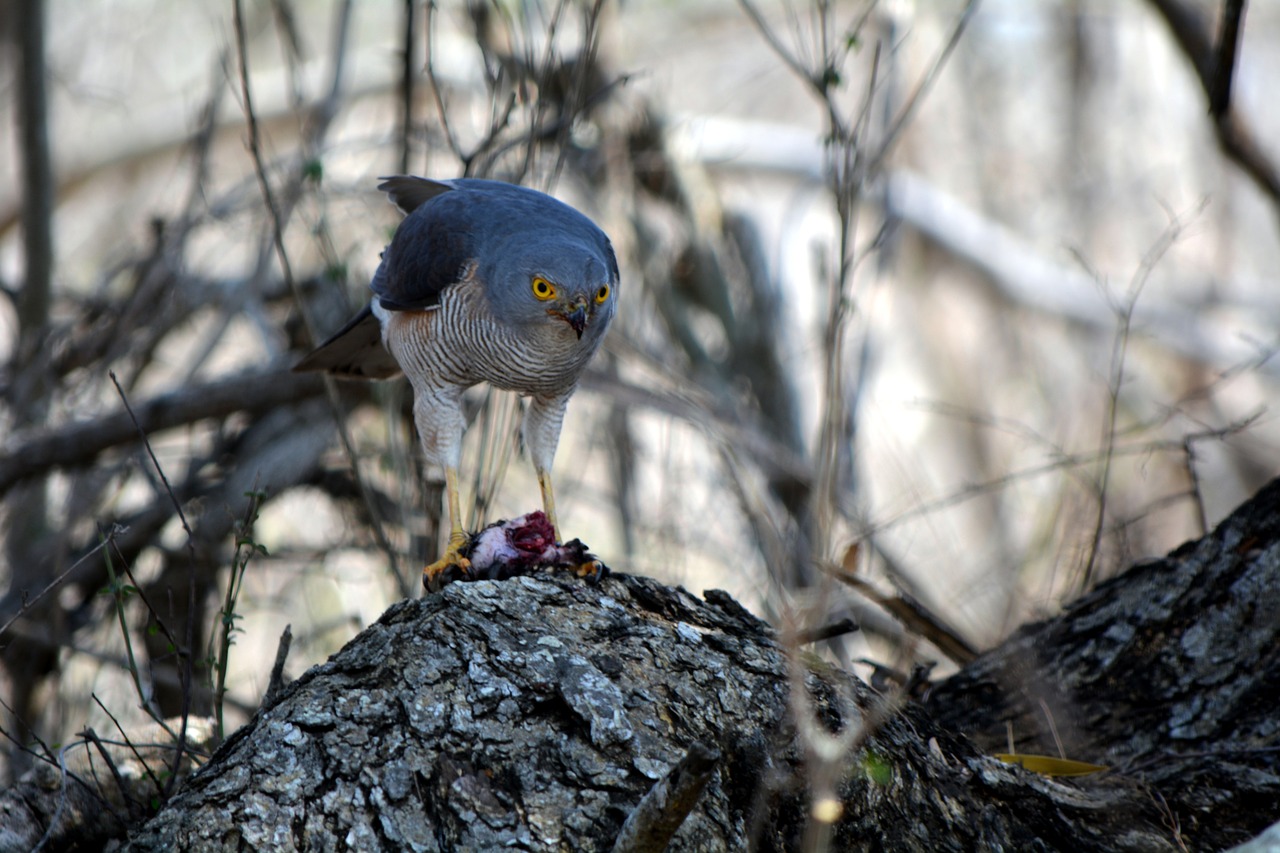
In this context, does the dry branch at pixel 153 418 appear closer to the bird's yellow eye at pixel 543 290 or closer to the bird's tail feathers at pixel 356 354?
the bird's tail feathers at pixel 356 354

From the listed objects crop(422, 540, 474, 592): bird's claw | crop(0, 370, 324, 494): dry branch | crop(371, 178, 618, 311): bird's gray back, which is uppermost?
crop(0, 370, 324, 494): dry branch

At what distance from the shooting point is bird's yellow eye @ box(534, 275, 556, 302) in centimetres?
354

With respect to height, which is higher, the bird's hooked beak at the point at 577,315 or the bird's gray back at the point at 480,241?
the bird's gray back at the point at 480,241

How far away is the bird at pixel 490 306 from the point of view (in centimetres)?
357

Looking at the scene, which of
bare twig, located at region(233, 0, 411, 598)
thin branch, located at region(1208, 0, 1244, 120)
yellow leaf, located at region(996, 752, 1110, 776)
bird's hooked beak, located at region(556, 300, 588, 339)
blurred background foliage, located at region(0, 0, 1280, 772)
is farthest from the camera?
blurred background foliage, located at region(0, 0, 1280, 772)

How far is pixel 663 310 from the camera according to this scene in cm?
766

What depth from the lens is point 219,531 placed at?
18.8 ft

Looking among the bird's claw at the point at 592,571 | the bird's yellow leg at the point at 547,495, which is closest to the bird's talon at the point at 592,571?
the bird's claw at the point at 592,571

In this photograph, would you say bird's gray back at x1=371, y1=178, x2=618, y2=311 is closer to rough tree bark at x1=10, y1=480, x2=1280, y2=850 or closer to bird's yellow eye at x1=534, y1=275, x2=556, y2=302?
bird's yellow eye at x1=534, y1=275, x2=556, y2=302

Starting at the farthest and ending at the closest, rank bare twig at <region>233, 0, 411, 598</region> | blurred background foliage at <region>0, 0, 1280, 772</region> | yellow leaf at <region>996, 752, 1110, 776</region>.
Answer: blurred background foliage at <region>0, 0, 1280, 772</region> → bare twig at <region>233, 0, 411, 598</region> → yellow leaf at <region>996, 752, 1110, 776</region>

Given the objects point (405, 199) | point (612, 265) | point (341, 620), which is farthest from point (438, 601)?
point (341, 620)

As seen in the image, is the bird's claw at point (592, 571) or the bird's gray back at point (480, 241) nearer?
the bird's claw at point (592, 571)

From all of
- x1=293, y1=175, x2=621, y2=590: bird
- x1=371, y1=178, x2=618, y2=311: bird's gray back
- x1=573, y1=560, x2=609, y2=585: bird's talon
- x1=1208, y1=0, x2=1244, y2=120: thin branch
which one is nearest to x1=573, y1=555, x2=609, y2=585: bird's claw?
x1=573, y1=560, x2=609, y2=585: bird's talon

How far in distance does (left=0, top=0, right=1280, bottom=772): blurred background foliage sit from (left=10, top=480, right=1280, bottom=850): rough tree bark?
37 cm
